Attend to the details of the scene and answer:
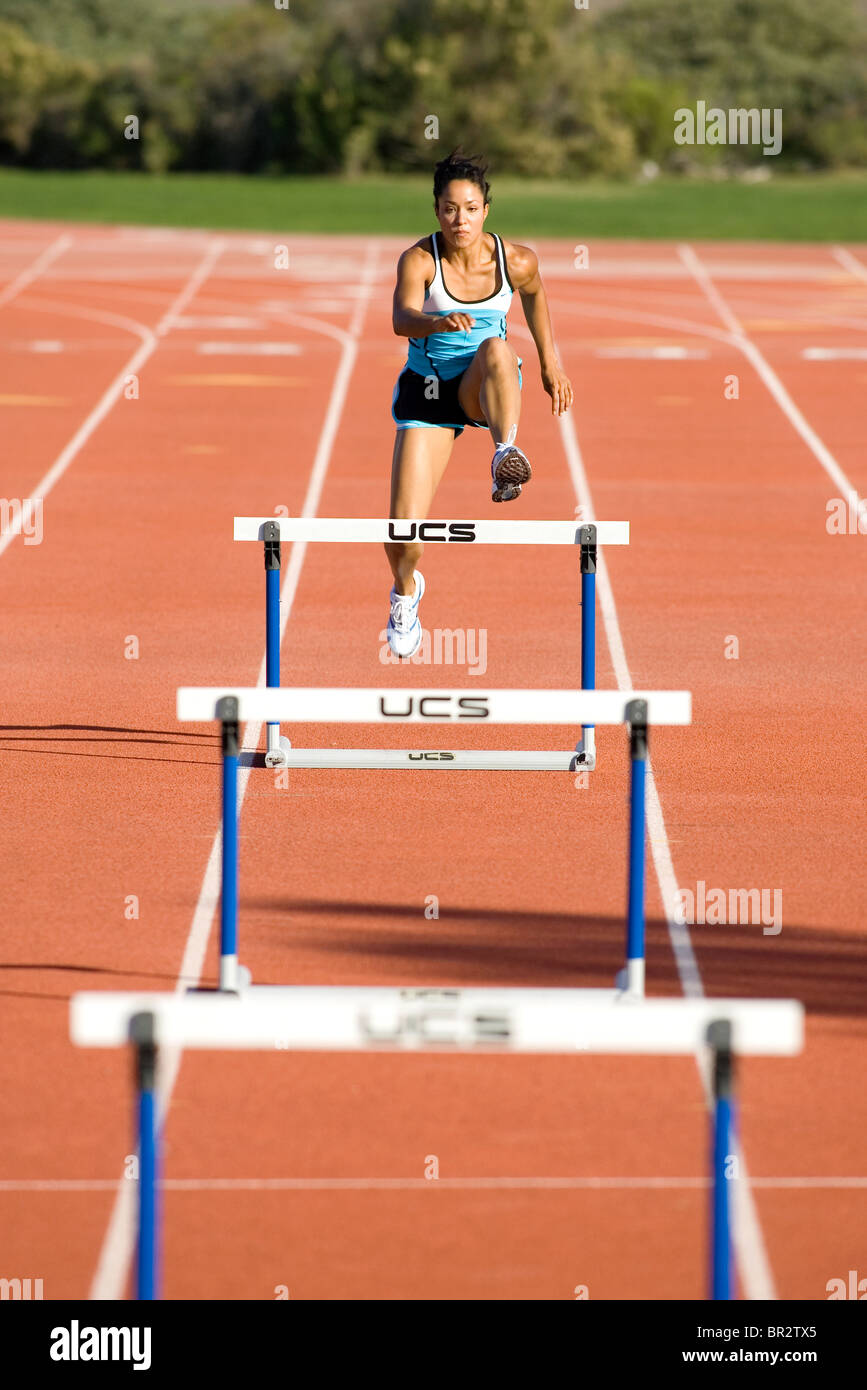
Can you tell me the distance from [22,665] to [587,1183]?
624cm

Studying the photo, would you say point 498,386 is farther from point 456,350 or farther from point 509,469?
point 456,350

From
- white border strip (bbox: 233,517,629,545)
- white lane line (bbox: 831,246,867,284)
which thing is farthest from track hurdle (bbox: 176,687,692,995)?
white lane line (bbox: 831,246,867,284)

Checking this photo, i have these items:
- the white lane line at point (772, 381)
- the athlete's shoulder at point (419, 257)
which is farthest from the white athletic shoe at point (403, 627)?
the white lane line at point (772, 381)

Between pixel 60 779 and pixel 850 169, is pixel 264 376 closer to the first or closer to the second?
pixel 60 779

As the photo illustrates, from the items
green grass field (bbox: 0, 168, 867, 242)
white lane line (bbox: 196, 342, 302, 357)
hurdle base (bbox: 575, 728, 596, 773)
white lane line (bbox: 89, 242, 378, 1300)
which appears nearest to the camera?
white lane line (bbox: 89, 242, 378, 1300)

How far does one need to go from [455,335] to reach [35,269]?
2365cm

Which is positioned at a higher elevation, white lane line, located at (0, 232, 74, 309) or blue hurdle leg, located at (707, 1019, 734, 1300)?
white lane line, located at (0, 232, 74, 309)

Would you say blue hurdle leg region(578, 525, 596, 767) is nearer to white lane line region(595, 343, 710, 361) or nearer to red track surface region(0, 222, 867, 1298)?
red track surface region(0, 222, 867, 1298)

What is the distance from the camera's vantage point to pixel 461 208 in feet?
25.9

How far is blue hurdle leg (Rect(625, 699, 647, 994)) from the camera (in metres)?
6.01

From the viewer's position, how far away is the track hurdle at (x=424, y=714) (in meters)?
5.87

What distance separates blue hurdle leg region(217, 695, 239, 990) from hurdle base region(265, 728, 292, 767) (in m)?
2.39

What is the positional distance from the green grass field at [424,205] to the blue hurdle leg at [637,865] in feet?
99.9
